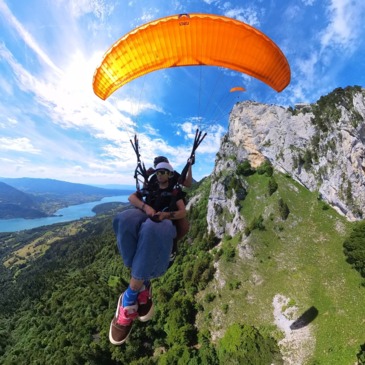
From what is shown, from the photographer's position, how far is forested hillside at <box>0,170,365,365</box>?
2898 centimetres

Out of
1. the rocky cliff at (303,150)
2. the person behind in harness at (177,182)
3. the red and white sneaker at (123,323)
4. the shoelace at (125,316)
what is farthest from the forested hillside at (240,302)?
the person behind in harness at (177,182)

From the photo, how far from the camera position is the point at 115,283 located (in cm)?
6881

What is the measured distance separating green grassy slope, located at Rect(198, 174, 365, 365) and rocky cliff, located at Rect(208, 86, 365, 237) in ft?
12.2

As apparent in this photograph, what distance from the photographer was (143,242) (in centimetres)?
543

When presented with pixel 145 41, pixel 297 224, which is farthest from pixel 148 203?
pixel 297 224

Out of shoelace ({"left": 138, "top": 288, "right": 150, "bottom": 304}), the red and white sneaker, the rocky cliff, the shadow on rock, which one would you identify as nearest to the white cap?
shoelace ({"left": 138, "top": 288, "right": 150, "bottom": 304})

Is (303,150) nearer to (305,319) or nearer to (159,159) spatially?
(305,319)

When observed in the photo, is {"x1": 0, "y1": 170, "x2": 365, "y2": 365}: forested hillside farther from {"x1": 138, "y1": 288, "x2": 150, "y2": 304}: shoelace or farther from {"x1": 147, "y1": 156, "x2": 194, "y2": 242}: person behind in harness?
{"x1": 147, "y1": 156, "x2": 194, "y2": 242}: person behind in harness

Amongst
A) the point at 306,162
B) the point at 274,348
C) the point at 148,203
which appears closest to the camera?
the point at 148,203

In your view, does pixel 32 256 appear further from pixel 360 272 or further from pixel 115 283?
pixel 360 272

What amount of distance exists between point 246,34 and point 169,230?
6.63 metres

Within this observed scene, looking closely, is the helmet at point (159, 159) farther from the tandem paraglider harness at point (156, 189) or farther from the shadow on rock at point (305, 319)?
the shadow on rock at point (305, 319)

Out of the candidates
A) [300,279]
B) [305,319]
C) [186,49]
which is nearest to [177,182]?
[186,49]

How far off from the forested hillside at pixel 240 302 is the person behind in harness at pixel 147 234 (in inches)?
1094
